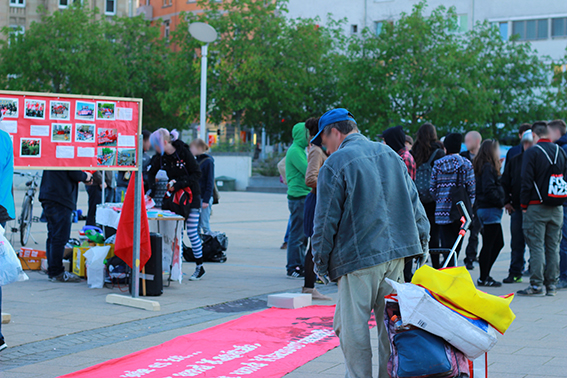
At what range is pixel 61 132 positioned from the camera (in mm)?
7383

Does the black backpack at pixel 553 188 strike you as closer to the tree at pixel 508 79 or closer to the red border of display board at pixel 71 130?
the red border of display board at pixel 71 130

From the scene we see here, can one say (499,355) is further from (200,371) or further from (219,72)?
(219,72)

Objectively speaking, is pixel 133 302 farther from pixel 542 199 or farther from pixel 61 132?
pixel 542 199

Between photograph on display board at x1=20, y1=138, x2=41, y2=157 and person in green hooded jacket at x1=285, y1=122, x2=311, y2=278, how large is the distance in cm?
303

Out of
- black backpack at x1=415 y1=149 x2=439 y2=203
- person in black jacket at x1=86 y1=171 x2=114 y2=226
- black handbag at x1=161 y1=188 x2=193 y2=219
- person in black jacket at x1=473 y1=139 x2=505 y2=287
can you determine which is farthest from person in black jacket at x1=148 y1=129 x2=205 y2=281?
person in black jacket at x1=86 y1=171 x2=114 y2=226

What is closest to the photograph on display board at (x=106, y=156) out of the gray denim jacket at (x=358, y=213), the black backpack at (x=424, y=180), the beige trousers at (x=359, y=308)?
the black backpack at (x=424, y=180)

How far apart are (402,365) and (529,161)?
16.4 feet

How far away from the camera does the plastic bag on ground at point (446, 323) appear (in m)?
3.42

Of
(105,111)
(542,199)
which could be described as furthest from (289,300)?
(542,199)

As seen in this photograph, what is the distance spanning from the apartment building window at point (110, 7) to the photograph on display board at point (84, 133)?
2125 inches

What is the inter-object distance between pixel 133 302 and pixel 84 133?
1.87 metres

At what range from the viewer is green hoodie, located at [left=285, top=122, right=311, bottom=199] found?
8703 mm

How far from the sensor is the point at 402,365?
349 centimetres

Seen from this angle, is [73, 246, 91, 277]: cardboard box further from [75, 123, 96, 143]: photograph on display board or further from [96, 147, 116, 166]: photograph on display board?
[75, 123, 96, 143]: photograph on display board
